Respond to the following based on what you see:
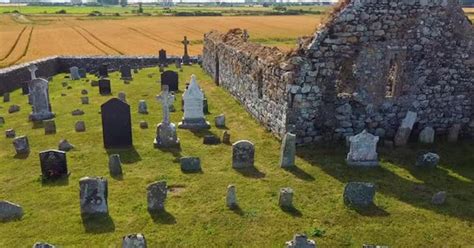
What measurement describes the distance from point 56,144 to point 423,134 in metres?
12.9

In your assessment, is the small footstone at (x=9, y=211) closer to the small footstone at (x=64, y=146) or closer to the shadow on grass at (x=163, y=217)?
the shadow on grass at (x=163, y=217)

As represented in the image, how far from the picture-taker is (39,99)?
19.7m

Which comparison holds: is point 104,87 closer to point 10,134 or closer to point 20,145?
point 10,134

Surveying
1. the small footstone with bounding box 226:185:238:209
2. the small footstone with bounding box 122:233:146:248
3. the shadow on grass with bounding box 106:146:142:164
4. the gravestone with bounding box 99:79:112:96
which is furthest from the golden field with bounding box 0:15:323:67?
the small footstone with bounding box 122:233:146:248

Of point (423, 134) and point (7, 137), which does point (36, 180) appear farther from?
point (423, 134)

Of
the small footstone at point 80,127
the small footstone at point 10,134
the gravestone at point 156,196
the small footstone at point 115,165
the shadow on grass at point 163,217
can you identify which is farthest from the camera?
the small footstone at point 80,127

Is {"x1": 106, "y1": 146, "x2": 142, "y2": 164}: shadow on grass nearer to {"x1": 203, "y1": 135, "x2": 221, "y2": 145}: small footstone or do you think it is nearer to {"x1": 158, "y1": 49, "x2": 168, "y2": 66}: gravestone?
{"x1": 203, "y1": 135, "x2": 221, "y2": 145}: small footstone

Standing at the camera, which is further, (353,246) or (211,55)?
(211,55)

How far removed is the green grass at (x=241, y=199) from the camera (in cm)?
965

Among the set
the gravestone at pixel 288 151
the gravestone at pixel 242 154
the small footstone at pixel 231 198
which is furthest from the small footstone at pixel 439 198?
the gravestone at pixel 242 154

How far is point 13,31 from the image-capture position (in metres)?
65.3

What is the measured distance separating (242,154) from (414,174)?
5001 mm

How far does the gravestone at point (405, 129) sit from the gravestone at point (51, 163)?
10.7 metres

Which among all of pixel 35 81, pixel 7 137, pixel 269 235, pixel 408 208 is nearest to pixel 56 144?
pixel 7 137
